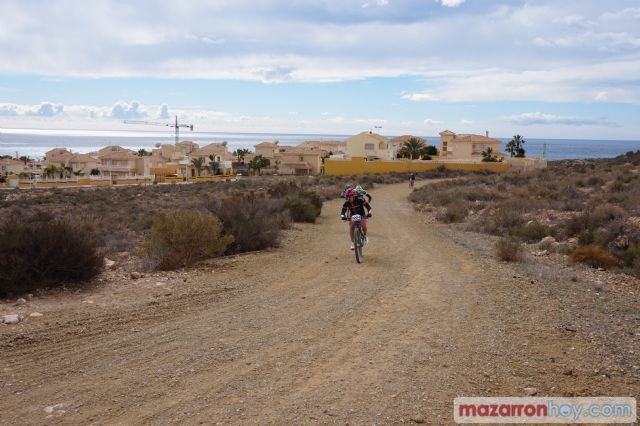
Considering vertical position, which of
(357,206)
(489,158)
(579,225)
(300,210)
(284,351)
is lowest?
(284,351)

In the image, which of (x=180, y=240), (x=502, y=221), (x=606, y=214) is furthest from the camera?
(x=502, y=221)

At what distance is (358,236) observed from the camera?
12.5m

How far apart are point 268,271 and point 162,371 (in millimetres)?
5463

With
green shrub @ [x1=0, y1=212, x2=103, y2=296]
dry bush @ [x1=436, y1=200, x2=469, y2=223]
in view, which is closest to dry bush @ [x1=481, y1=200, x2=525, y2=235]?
dry bush @ [x1=436, y1=200, x2=469, y2=223]

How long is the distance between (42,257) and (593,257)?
10.8m

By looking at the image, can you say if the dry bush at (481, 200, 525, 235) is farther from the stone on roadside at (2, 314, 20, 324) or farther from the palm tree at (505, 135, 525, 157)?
the palm tree at (505, 135, 525, 157)

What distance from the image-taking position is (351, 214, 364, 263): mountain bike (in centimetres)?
1239

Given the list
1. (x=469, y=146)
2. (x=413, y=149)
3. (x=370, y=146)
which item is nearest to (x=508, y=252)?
(x=413, y=149)

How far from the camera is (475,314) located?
811cm

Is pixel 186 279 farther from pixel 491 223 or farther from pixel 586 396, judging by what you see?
pixel 491 223

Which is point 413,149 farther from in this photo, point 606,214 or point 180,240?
point 180,240

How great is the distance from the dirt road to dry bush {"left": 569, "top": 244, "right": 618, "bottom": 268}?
3.03m

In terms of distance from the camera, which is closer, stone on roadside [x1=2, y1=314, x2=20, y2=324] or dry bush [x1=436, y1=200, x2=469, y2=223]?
stone on roadside [x1=2, y1=314, x2=20, y2=324]

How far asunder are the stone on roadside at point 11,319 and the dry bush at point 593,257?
10.9 meters
